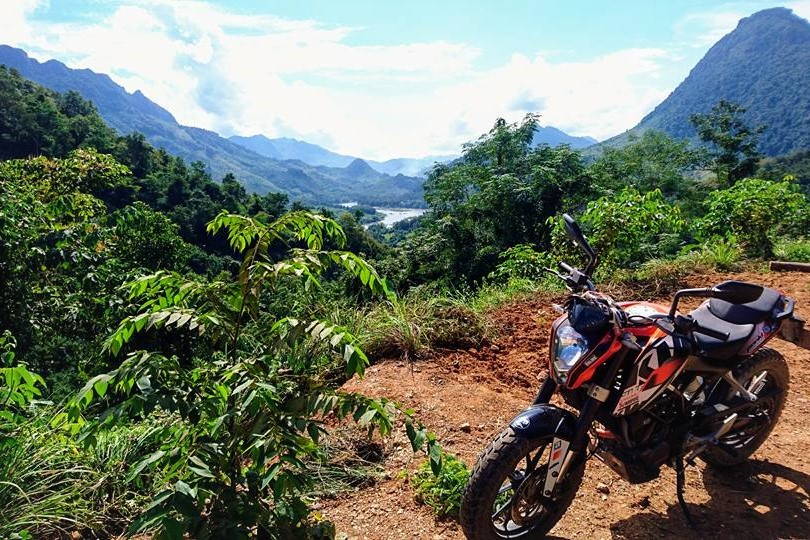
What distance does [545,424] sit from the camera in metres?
2.30

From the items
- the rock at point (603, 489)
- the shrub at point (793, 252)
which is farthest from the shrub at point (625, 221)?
the rock at point (603, 489)

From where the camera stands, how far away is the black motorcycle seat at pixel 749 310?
2680mm

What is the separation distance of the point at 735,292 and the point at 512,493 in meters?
1.40

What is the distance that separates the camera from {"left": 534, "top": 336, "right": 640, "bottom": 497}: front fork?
226 cm

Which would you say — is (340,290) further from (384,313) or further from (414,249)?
(414,249)

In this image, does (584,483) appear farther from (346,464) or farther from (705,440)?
(346,464)

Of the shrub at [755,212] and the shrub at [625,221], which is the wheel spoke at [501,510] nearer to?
the shrub at [625,221]

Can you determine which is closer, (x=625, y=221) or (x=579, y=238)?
(x=579, y=238)

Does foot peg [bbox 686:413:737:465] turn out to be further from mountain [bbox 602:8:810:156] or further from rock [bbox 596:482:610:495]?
mountain [bbox 602:8:810:156]

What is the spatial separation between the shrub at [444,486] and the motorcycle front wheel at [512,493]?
29cm

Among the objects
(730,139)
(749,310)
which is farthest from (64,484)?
(730,139)

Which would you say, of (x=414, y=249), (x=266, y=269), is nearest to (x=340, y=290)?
(x=266, y=269)

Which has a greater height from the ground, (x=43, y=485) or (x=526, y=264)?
(x=526, y=264)

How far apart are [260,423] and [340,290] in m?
5.33
